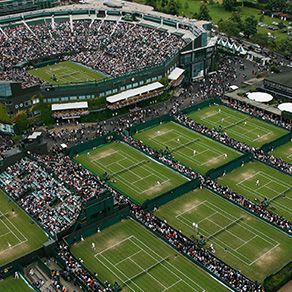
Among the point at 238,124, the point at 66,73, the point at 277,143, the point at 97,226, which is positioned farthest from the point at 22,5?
the point at 97,226

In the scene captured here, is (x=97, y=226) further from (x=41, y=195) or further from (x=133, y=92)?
(x=133, y=92)

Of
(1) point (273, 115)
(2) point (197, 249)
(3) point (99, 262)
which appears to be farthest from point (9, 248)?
(1) point (273, 115)

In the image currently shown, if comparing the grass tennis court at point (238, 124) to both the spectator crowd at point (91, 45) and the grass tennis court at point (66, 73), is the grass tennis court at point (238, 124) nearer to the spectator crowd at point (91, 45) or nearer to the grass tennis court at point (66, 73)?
the spectator crowd at point (91, 45)

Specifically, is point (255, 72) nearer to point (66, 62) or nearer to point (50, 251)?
point (66, 62)

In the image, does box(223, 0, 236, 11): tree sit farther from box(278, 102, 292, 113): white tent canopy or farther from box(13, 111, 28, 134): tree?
box(13, 111, 28, 134): tree

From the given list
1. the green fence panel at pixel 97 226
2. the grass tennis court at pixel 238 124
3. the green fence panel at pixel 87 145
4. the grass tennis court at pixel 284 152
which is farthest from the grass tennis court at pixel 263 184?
the green fence panel at pixel 87 145
